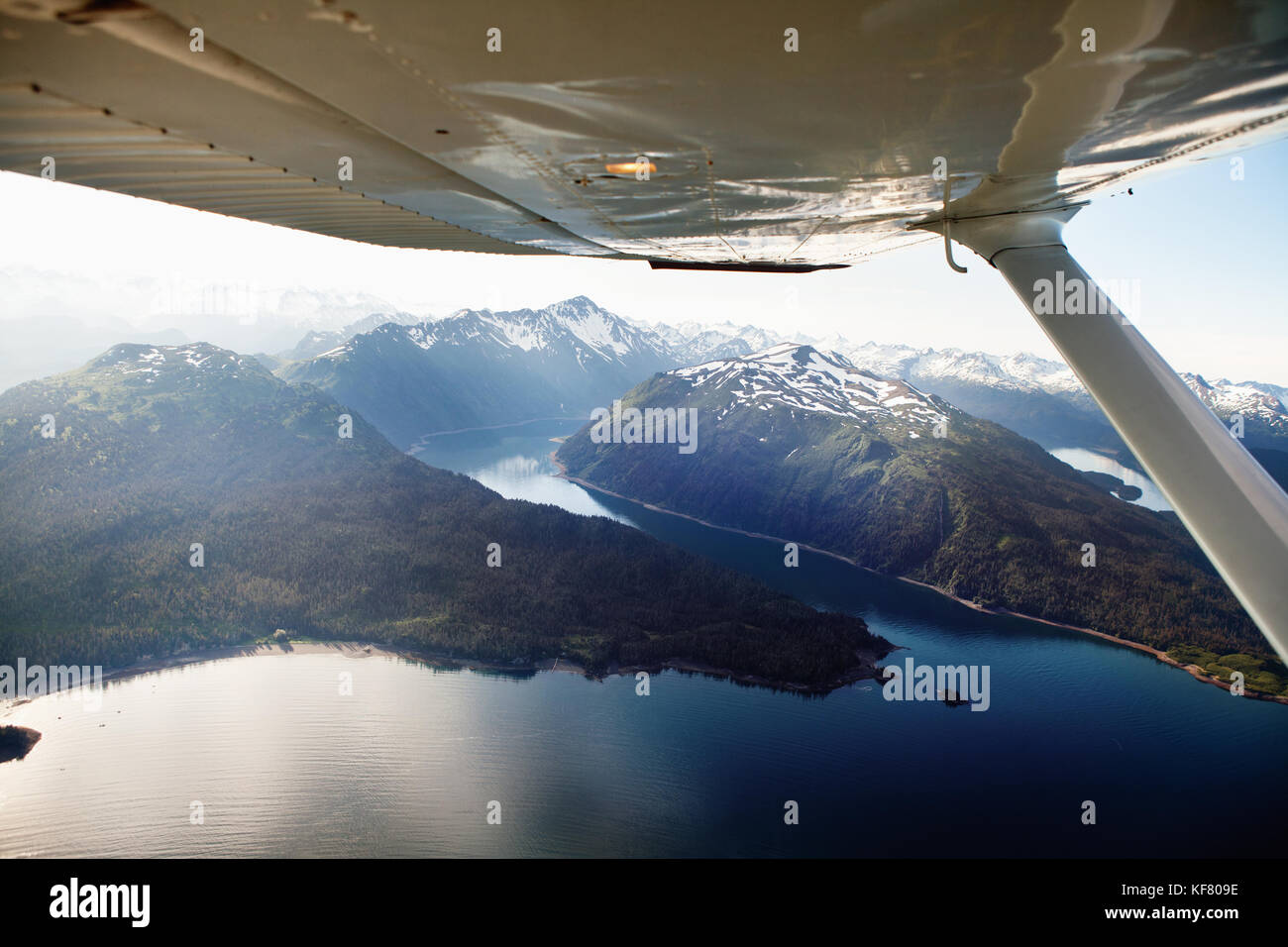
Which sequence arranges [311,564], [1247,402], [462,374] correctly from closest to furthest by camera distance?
[311,564] < [1247,402] < [462,374]

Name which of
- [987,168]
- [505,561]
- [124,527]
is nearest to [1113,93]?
[987,168]

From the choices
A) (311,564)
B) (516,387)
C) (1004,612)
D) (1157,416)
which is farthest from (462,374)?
(1157,416)

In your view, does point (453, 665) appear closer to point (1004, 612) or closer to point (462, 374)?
point (1004, 612)

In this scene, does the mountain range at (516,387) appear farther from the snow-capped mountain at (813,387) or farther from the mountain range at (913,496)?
the mountain range at (913,496)

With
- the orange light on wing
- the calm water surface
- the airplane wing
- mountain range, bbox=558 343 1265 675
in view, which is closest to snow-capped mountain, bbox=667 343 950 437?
mountain range, bbox=558 343 1265 675

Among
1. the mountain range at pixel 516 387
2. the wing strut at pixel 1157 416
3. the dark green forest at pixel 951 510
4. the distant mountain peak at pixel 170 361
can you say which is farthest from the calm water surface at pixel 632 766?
the mountain range at pixel 516 387
